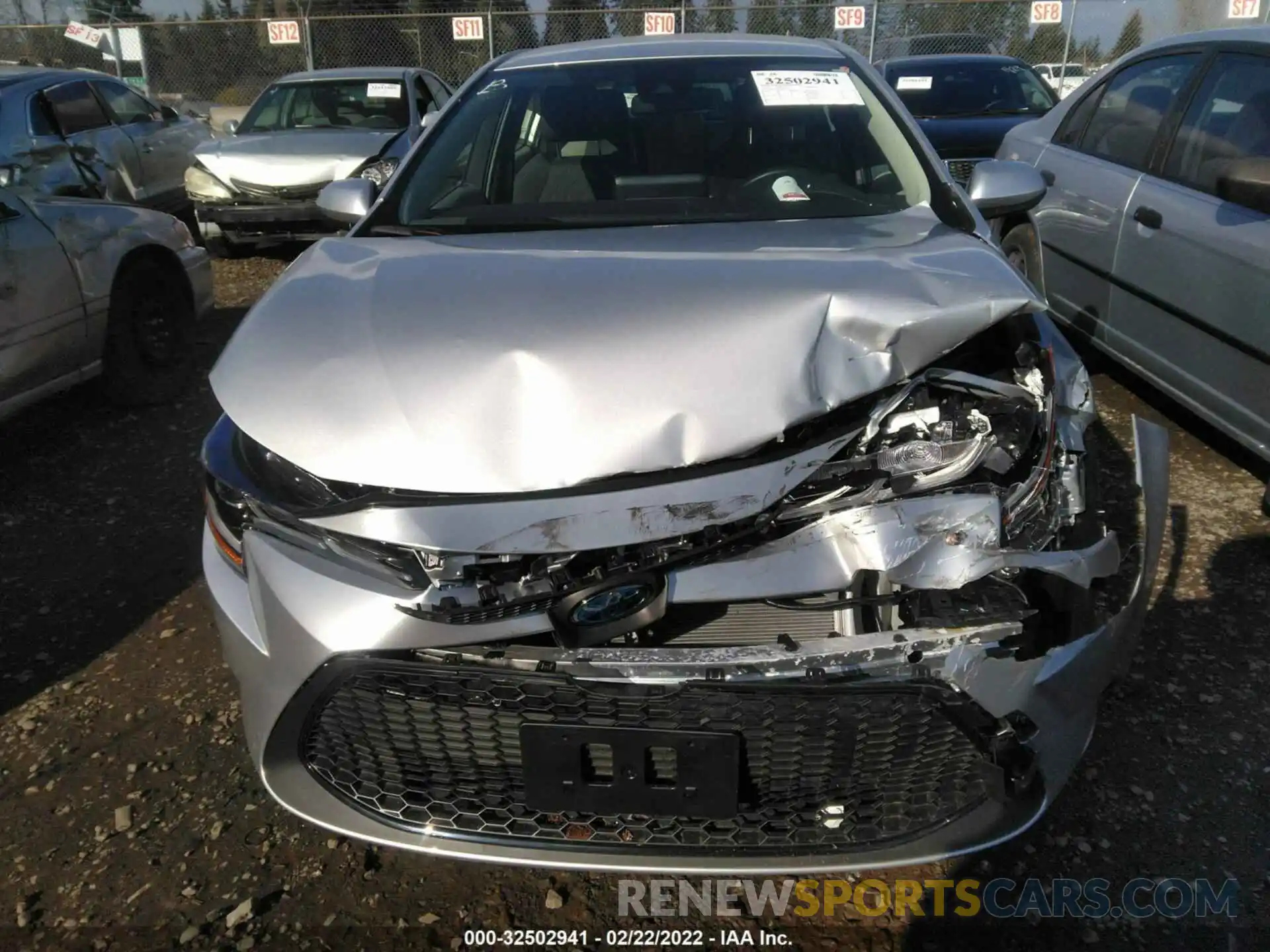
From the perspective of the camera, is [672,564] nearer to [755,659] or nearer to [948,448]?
[755,659]

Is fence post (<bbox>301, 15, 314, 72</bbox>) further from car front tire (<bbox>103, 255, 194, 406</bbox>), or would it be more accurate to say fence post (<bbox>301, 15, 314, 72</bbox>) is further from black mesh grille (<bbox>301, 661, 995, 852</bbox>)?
black mesh grille (<bbox>301, 661, 995, 852</bbox>)

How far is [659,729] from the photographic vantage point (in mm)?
1689

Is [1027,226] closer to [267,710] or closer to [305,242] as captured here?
[267,710]

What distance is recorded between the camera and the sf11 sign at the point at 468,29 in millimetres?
14648

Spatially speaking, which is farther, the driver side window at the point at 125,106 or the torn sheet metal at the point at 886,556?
the driver side window at the point at 125,106

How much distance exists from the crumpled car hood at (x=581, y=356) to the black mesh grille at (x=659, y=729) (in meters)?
0.38

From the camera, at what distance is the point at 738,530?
5.65 feet

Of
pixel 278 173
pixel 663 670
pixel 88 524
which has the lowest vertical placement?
pixel 88 524

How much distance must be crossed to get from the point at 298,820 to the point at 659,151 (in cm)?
207

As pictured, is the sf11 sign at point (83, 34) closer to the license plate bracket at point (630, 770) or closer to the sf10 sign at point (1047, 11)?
the sf10 sign at point (1047, 11)

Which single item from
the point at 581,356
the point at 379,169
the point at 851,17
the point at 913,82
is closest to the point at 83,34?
the point at 379,169

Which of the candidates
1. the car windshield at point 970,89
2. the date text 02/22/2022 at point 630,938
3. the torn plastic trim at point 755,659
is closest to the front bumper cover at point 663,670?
→ the torn plastic trim at point 755,659

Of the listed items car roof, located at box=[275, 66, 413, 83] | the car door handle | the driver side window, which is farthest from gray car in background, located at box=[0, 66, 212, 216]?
the car door handle

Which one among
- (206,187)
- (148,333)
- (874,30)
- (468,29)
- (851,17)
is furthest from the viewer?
(468,29)
